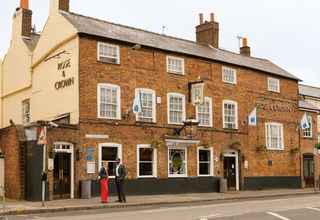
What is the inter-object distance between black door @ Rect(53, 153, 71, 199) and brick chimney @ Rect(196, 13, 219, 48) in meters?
15.3

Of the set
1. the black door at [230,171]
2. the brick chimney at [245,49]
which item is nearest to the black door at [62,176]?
the black door at [230,171]

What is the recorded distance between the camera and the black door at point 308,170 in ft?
133

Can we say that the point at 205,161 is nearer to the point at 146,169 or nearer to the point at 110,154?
the point at 146,169

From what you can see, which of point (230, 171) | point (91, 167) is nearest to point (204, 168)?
point (230, 171)

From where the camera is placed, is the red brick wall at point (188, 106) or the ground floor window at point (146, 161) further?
the ground floor window at point (146, 161)

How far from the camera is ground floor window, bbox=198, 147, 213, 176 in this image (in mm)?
32500

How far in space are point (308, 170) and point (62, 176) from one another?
851 inches

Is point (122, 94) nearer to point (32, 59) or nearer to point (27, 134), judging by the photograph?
point (27, 134)

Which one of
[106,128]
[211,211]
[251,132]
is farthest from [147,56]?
[211,211]

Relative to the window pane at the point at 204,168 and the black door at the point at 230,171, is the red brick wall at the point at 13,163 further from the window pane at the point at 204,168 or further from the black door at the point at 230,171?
the black door at the point at 230,171

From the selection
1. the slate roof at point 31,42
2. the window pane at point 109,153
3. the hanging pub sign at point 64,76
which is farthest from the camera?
the slate roof at point 31,42

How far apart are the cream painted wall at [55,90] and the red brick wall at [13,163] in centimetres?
294

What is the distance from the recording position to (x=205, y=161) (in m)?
32.9

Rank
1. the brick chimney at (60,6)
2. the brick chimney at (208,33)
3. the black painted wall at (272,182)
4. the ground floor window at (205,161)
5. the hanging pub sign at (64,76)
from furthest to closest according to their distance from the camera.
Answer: the brick chimney at (208,33), the black painted wall at (272,182), the ground floor window at (205,161), the brick chimney at (60,6), the hanging pub sign at (64,76)
